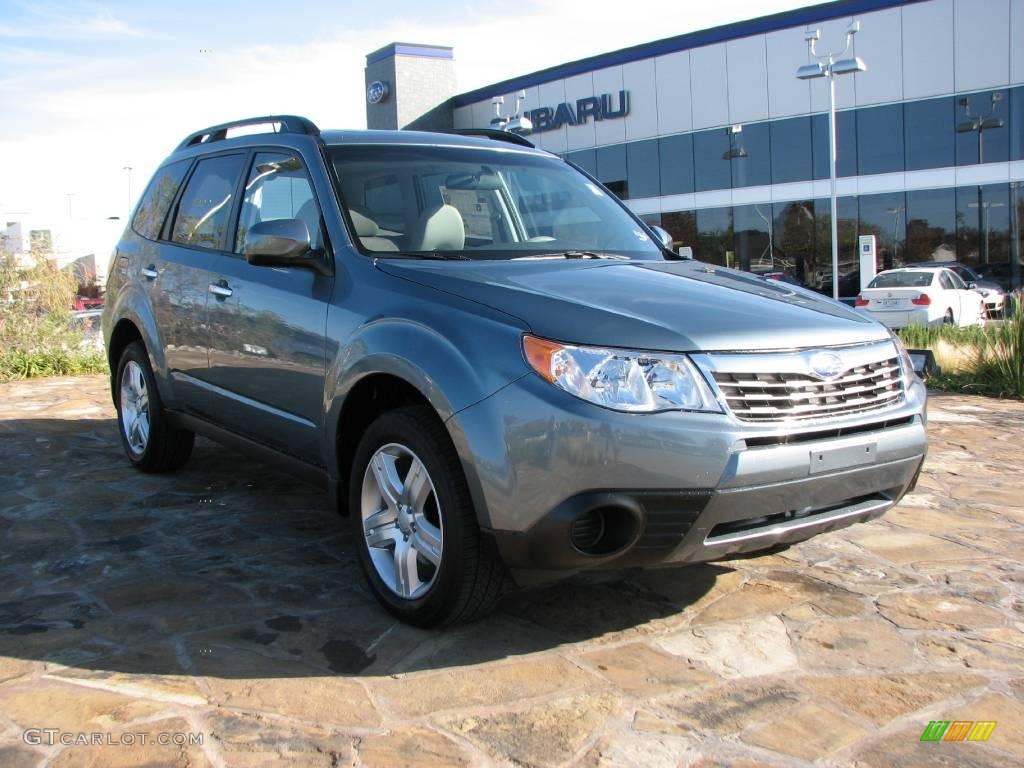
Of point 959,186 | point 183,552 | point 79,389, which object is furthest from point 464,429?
point 959,186

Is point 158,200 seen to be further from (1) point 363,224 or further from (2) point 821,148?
(2) point 821,148

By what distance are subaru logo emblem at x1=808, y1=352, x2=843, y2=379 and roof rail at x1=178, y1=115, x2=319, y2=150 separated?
2408mm

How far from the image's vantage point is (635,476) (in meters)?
2.93

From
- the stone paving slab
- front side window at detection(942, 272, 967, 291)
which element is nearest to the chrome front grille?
the stone paving slab

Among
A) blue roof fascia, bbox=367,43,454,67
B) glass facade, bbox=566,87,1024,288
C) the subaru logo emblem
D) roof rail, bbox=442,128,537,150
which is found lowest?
the subaru logo emblem

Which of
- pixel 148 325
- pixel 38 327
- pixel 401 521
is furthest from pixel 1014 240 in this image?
pixel 401 521

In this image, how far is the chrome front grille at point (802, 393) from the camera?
10.0 ft

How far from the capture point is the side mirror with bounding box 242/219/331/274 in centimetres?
387

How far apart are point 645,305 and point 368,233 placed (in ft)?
4.17

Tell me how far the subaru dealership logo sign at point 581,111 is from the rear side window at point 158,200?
32056 millimetres

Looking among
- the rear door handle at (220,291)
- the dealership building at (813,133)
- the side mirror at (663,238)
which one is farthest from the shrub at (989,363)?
the dealership building at (813,133)

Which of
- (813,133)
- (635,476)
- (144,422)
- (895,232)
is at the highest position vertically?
(813,133)

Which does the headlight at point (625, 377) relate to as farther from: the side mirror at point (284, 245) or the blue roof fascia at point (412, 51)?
the blue roof fascia at point (412, 51)

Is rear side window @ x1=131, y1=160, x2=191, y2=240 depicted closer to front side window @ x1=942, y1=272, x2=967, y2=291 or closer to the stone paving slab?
the stone paving slab
